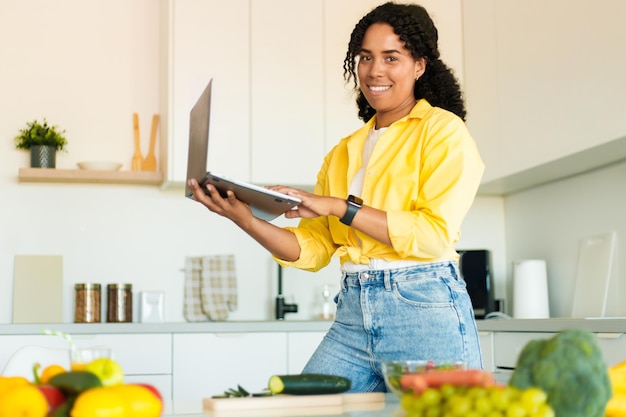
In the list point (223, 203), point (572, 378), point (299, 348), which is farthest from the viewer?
point (299, 348)

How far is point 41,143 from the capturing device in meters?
4.01

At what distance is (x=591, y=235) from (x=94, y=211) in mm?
2193

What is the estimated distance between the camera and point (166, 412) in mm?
1334

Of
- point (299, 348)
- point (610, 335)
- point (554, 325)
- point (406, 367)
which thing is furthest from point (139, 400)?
point (299, 348)

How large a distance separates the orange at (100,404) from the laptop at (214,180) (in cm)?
75

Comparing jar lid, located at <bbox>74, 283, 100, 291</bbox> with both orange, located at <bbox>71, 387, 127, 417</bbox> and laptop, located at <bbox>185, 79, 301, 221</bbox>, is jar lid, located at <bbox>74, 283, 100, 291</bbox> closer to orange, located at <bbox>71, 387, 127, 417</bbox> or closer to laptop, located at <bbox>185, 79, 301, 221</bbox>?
laptop, located at <bbox>185, 79, 301, 221</bbox>

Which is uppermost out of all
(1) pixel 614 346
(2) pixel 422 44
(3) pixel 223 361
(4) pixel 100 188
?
(2) pixel 422 44

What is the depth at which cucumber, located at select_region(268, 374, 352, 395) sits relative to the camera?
136cm

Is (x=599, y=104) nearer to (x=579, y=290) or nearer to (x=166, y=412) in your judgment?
(x=579, y=290)

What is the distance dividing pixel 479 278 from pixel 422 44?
89.2 inches

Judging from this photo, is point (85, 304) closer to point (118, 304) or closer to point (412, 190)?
point (118, 304)

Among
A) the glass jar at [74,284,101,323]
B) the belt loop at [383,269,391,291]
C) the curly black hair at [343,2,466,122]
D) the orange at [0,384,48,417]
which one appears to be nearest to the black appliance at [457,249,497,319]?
the glass jar at [74,284,101,323]

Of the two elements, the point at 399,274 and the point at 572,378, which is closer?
the point at 572,378

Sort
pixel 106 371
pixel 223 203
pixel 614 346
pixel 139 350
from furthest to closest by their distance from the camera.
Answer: pixel 139 350 < pixel 614 346 < pixel 223 203 < pixel 106 371
